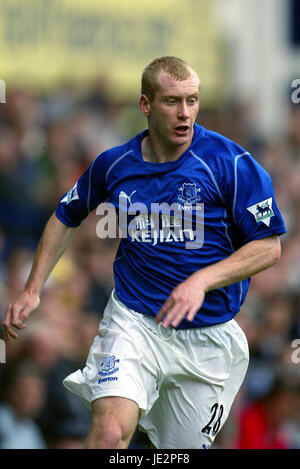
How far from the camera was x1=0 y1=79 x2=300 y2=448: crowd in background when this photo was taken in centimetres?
871

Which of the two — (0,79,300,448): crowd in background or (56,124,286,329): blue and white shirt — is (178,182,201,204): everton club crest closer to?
(56,124,286,329): blue and white shirt

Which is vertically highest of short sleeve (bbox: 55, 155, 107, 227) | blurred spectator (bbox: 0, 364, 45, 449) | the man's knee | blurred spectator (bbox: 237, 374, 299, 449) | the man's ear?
the man's ear

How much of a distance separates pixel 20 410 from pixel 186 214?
11.0ft

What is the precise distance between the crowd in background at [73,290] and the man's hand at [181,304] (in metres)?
3.55

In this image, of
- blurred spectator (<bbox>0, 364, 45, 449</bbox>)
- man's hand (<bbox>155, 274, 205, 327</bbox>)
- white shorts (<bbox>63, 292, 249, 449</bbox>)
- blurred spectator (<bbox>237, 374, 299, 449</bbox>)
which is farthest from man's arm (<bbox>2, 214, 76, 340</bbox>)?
blurred spectator (<bbox>237, 374, 299, 449</bbox>)

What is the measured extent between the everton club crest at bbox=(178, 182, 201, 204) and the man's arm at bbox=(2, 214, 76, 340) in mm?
974

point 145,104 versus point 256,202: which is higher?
point 145,104

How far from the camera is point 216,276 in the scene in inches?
218

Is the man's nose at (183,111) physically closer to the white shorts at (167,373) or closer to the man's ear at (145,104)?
the man's ear at (145,104)

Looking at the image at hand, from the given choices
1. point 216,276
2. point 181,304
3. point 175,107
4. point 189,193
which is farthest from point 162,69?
point 181,304

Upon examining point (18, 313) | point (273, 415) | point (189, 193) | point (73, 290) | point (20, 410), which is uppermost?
point (189, 193)

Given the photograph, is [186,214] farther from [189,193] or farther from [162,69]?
[162,69]

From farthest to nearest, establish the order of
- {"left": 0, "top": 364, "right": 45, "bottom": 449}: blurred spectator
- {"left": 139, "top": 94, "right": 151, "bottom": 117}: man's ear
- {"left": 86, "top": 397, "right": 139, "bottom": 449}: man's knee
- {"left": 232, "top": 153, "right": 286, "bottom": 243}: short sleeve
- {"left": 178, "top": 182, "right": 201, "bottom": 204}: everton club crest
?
1. {"left": 0, "top": 364, "right": 45, "bottom": 449}: blurred spectator
2. {"left": 139, "top": 94, "right": 151, "bottom": 117}: man's ear
3. {"left": 178, "top": 182, "right": 201, "bottom": 204}: everton club crest
4. {"left": 232, "top": 153, "right": 286, "bottom": 243}: short sleeve
5. {"left": 86, "top": 397, "right": 139, "bottom": 449}: man's knee

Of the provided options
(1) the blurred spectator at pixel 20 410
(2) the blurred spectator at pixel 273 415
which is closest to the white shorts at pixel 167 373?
(1) the blurred spectator at pixel 20 410
